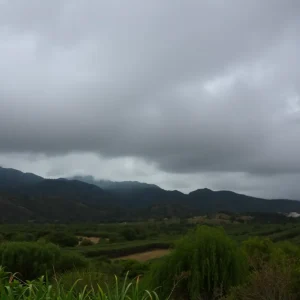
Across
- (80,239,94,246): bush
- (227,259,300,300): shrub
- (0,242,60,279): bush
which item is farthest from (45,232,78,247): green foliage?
(227,259,300,300): shrub

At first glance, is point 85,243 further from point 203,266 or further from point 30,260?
point 203,266

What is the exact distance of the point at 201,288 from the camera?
1631 cm

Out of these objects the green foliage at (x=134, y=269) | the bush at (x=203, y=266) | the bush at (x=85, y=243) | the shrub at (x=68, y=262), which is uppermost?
the bush at (x=203, y=266)

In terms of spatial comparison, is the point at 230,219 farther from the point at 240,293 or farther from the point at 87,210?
the point at 240,293

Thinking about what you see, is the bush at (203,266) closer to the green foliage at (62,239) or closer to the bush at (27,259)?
the bush at (27,259)

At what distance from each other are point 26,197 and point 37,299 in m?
170

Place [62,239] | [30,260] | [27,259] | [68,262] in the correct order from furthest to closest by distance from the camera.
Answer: [62,239], [68,262], [30,260], [27,259]

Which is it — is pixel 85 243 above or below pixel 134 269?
above

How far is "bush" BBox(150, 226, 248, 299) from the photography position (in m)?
16.3

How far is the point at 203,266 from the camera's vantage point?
16.4 m

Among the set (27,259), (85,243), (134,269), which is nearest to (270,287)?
(27,259)

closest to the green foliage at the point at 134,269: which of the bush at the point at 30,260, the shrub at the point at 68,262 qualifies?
the shrub at the point at 68,262

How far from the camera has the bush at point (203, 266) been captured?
1628cm

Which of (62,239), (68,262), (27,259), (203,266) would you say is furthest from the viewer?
(62,239)
